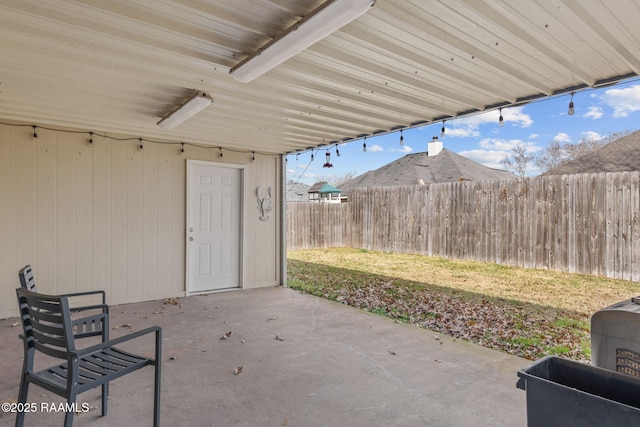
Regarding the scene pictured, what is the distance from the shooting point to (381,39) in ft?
7.54

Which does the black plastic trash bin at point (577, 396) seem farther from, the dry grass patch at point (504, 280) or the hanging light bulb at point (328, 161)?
the hanging light bulb at point (328, 161)

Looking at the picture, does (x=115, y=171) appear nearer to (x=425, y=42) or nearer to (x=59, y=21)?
(x=59, y=21)

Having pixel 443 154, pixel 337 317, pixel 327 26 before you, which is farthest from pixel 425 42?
pixel 443 154

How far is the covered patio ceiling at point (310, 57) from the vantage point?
1.98m

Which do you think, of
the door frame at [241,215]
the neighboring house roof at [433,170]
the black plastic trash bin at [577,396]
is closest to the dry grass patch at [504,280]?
the door frame at [241,215]

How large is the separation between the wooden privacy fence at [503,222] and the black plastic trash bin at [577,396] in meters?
5.84

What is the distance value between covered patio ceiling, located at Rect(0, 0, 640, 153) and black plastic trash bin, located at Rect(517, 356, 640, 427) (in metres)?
1.77

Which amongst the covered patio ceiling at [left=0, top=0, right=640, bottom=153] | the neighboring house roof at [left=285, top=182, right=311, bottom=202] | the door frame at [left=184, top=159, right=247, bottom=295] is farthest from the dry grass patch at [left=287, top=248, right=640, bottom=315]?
the neighboring house roof at [left=285, top=182, right=311, bottom=202]

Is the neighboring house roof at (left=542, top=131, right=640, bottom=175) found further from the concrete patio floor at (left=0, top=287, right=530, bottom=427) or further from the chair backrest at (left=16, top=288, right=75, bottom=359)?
the chair backrest at (left=16, top=288, right=75, bottom=359)

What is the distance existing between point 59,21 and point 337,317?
3802 millimetres

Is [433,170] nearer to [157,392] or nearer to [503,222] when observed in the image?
[503,222]

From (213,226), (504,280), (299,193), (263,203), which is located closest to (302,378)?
(213,226)

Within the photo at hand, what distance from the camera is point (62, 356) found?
173 centimetres

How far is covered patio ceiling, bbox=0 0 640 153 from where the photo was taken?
77.9 inches
